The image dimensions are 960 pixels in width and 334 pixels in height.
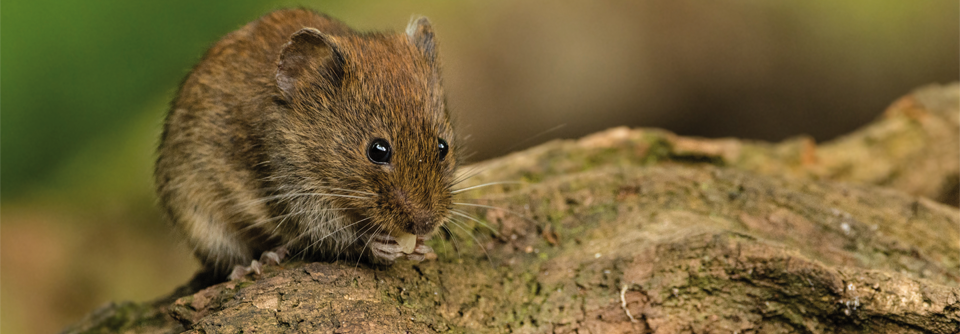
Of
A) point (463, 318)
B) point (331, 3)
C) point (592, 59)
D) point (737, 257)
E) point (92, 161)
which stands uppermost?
point (331, 3)

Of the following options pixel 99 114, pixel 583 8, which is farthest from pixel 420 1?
pixel 99 114

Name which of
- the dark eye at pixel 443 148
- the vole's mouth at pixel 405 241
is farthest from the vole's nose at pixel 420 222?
the dark eye at pixel 443 148

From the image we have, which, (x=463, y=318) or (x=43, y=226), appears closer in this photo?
(x=463, y=318)

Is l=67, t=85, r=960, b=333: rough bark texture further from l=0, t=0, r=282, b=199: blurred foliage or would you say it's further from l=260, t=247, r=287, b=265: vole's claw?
l=0, t=0, r=282, b=199: blurred foliage

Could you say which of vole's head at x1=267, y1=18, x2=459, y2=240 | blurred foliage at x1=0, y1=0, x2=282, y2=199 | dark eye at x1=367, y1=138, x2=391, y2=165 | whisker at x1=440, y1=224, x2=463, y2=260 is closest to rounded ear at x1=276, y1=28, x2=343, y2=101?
vole's head at x1=267, y1=18, x2=459, y2=240

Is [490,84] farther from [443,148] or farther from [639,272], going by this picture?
[639,272]

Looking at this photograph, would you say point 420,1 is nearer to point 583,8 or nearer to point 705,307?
point 583,8
